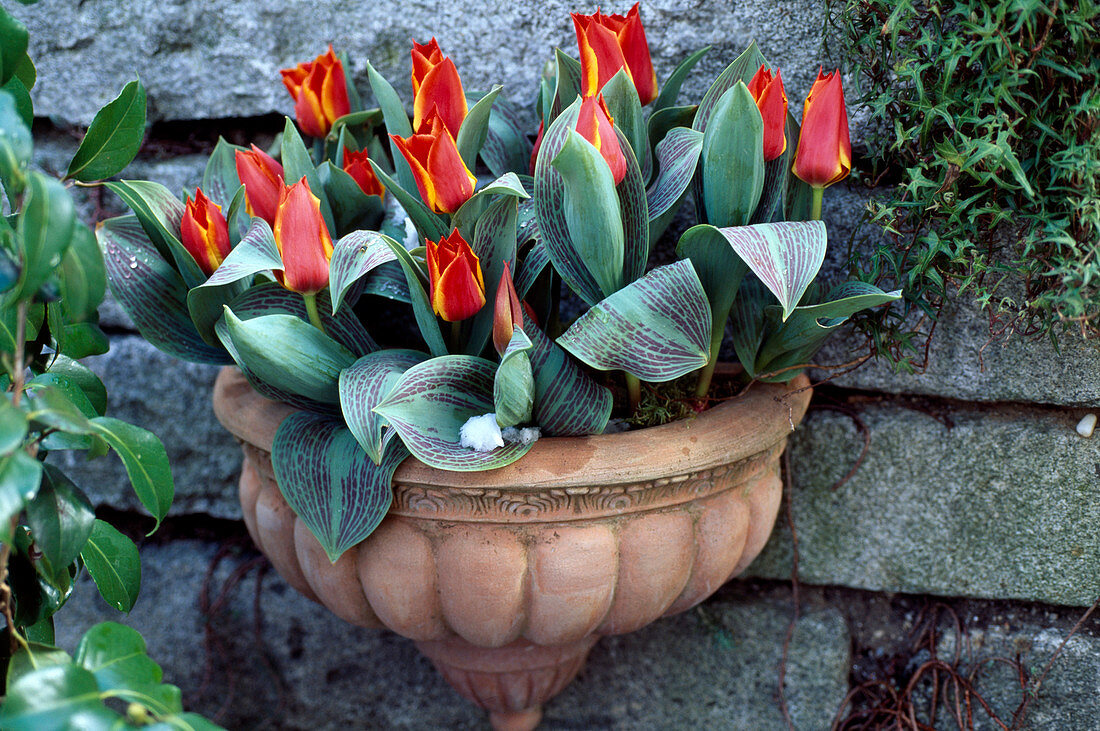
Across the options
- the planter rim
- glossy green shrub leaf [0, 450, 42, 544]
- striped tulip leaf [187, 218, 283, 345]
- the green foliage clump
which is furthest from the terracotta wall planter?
glossy green shrub leaf [0, 450, 42, 544]

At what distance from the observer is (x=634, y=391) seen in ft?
2.62

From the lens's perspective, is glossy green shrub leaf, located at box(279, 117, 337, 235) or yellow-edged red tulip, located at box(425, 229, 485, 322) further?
glossy green shrub leaf, located at box(279, 117, 337, 235)

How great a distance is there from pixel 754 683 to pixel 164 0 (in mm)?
1208

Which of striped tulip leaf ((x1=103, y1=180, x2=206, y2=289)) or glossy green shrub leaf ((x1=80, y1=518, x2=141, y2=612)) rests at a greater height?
striped tulip leaf ((x1=103, y1=180, x2=206, y2=289))

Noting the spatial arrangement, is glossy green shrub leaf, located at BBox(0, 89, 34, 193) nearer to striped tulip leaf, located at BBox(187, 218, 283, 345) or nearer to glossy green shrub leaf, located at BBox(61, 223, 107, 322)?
glossy green shrub leaf, located at BBox(61, 223, 107, 322)

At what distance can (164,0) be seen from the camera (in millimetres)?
1063

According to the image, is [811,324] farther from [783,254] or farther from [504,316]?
[504,316]

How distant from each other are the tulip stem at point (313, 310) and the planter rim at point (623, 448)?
4.3 inches

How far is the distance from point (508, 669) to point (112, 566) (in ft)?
1.44

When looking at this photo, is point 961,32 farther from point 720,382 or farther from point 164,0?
point 164,0

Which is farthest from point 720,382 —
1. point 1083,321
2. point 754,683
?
point 754,683

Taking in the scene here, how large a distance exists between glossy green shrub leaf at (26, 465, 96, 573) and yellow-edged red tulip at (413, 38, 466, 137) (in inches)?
16.4

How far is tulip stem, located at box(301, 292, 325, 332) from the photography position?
0.74 meters

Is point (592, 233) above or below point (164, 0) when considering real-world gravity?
below
